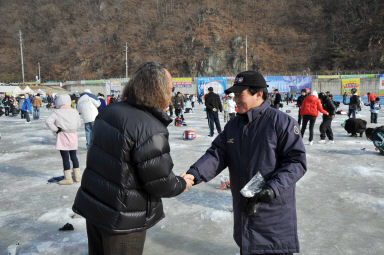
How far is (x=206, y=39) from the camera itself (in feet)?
199

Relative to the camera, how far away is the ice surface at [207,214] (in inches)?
133

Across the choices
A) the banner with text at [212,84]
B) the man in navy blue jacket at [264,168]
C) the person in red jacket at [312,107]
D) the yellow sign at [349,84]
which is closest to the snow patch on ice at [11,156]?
the man in navy blue jacket at [264,168]

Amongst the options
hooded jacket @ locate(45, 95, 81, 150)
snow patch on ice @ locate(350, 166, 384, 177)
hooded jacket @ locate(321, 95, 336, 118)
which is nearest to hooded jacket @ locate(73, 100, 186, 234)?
hooded jacket @ locate(45, 95, 81, 150)

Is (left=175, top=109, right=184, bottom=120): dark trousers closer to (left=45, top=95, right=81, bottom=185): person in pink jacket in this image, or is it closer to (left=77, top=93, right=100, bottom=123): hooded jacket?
(left=77, top=93, right=100, bottom=123): hooded jacket

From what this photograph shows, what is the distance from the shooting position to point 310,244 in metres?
3.37

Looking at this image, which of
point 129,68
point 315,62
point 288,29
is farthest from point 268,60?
point 129,68

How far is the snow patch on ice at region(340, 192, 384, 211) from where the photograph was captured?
4438mm

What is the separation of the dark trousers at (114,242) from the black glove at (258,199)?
27.0 inches

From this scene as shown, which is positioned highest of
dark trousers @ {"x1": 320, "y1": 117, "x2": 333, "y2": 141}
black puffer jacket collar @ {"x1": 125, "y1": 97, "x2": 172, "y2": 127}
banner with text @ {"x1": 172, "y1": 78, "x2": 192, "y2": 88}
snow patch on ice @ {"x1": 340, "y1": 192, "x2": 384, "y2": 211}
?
banner with text @ {"x1": 172, "y1": 78, "x2": 192, "y2": 88}

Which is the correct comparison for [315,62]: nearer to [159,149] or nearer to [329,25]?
[329,25]

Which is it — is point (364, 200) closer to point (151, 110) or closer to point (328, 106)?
point (151, 110)

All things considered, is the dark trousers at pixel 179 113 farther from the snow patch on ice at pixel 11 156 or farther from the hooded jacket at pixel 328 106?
the snow patch on ice at pixel 11 156

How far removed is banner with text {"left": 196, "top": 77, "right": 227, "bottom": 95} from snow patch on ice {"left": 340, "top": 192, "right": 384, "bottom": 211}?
122 ft

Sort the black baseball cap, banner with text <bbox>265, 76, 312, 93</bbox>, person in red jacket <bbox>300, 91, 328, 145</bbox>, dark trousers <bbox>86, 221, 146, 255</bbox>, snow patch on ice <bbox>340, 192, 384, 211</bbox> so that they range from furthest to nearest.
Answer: banner with text <bbox>265, 76, 312, 93</bbox> → person in red jacket <bbox>300, 91, 328, 145</bbox> → snow patch on ice <bbox>340, 192, 384, 211</bbox> → the black baseball cap → dark trousers <bbox>86, 221, 146, 255</bbox>
